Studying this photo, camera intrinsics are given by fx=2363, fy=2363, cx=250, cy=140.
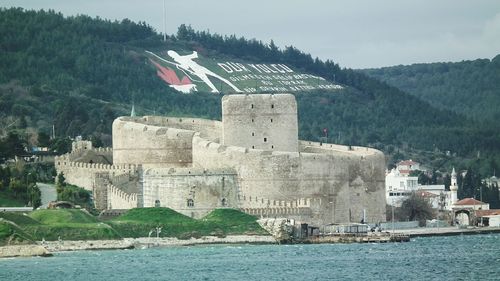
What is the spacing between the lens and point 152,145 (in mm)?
112812

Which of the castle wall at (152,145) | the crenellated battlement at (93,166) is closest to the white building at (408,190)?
the castle wall at (152,145)

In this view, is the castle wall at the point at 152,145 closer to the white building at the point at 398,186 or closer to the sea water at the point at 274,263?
the sea water at the point at 274,263

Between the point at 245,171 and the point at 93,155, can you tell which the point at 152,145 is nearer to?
the point at 93,155

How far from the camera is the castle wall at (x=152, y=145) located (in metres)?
112

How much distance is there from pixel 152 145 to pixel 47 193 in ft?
24.2

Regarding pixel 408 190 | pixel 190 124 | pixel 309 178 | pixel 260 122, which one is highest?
pixel 190 124

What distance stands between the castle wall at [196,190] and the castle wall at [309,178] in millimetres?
785

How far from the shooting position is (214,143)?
10675cm

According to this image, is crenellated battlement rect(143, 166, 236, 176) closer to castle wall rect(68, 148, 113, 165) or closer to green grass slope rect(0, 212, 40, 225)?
green grass slope rect(0, 212, 40, 225)

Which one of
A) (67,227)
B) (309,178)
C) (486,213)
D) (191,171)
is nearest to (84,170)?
(191,171)

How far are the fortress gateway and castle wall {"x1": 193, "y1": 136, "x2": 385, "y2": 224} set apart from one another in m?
0.04

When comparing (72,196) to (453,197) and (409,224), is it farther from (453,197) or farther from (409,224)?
(453,197)

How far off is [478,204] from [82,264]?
38.5 metres

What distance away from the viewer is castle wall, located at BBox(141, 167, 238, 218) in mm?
101812
